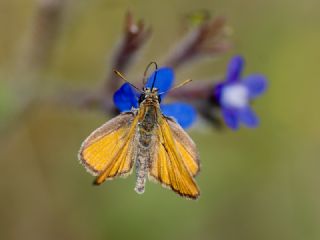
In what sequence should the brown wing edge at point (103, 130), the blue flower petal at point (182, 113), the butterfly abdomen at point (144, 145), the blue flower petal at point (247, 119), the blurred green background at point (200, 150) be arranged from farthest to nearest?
the blurred green background at point (200, 150)
the blue flower petal at point (247, 119)
the blue flower petal at point (182, 113)
the butterfly abdomen at point (144, 145)
the brown wing edge at point (103, 130)

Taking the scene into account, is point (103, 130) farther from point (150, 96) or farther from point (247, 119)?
point (247, 119)

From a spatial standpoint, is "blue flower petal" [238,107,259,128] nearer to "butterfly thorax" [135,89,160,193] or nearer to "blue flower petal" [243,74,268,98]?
"blue flower petal" [243,74,268,98]

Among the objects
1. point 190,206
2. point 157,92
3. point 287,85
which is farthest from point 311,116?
point 157,92

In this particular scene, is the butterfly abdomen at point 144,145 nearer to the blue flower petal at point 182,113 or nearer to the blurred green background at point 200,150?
the blue flower petal at point 182,113

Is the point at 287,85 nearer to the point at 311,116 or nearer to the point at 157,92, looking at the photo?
the point at 311,116

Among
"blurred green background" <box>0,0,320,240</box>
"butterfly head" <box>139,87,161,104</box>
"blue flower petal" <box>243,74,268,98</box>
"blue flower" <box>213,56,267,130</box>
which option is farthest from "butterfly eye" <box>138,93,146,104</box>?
"blurred green background" <box>0,0,320,240</box>

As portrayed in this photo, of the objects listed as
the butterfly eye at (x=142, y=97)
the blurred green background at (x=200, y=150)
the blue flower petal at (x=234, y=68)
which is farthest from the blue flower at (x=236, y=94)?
the blurred green background at (x=200, y=150)

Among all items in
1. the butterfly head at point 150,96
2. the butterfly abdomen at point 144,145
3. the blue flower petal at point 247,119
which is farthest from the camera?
the blue flower petal at point 247,119
